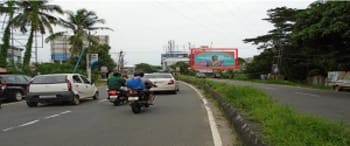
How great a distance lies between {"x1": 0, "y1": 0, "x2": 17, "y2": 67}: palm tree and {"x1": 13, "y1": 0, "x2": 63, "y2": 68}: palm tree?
53cm

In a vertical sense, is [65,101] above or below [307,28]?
below

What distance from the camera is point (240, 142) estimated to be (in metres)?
8.59

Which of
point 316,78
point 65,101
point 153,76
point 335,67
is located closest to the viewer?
point 65,101

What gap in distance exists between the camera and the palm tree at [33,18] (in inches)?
1582

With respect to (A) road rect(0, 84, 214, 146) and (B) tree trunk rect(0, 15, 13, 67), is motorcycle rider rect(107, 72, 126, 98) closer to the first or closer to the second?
(A) road rect(0, 84, 214, 146)

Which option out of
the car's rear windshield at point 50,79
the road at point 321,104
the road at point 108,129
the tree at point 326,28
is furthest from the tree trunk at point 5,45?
the road at point 108,129

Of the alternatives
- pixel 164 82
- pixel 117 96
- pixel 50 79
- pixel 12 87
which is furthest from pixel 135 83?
pixel 164 82

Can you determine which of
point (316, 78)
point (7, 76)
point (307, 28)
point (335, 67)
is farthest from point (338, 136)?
point (316, 78)

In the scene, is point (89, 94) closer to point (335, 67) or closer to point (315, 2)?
point (315, 2)

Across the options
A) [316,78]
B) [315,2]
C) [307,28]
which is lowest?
[316,78]

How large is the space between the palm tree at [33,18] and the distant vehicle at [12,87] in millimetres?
16932

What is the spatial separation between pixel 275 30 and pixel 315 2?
35.1m

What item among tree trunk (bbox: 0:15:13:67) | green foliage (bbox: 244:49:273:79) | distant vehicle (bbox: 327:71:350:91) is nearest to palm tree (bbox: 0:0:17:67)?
tree trunk (bbox: 0:15:13:67)

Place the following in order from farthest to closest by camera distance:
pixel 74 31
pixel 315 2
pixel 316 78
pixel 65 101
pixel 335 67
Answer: pixel 316 78, pixel 74 31, pixel 335 67, pixel 315 2, pixel 65 101
